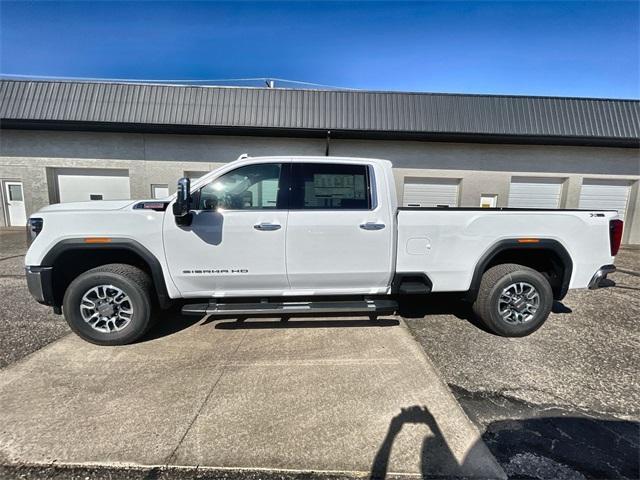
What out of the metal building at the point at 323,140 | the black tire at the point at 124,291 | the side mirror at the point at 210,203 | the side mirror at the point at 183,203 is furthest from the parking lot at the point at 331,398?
the metal building at the point at 323,140

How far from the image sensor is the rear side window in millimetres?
3541

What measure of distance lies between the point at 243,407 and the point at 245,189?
2174 mm

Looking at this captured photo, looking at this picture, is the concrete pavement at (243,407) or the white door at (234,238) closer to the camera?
the concrete pavement at (243,407)

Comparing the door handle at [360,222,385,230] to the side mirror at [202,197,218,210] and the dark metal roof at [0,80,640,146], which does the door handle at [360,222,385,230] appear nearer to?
the side mirror at [202,197,218,210]

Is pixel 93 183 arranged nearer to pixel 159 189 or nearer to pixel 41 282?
pixel 159 189

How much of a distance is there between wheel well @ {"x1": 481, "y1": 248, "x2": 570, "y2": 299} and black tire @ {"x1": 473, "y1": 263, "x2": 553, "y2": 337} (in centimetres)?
16

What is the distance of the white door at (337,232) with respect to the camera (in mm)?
3449

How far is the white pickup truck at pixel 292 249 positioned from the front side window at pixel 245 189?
0.04 feet

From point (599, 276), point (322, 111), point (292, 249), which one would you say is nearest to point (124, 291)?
point (292, 249)

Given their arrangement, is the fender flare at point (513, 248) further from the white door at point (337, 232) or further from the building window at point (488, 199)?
the building window at point (488, 199)

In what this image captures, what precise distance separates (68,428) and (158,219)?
1921mm

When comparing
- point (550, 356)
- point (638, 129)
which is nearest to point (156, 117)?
point (550, 356)

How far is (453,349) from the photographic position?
3.48m

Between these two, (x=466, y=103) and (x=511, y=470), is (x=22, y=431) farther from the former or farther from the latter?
(x=466, y=103)
